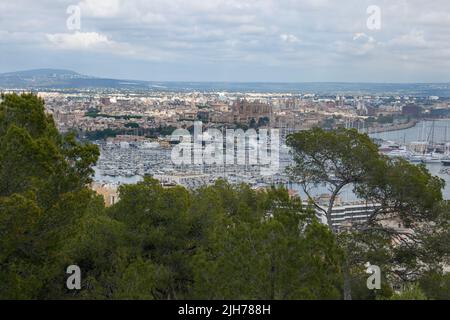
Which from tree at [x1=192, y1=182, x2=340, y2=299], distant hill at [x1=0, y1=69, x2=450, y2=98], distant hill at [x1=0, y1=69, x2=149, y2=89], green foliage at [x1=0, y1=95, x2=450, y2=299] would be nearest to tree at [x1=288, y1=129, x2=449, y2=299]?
green foliage at [x1=0, y1=95, x2=450, y2=299]

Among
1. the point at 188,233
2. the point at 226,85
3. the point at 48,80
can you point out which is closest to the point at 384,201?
the point at 188,233

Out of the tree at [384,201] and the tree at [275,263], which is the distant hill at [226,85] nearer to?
the tree at [384,201]

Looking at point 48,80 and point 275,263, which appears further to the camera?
point 48,80

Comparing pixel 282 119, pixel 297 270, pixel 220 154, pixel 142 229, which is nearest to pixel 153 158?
pixel 220 154

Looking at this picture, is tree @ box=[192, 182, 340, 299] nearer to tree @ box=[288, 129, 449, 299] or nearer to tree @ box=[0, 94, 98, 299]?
tree @ box=[0, 94, 98, 299]

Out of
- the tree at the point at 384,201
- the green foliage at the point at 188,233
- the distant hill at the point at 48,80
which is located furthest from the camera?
the distant hill at the point at 48,80

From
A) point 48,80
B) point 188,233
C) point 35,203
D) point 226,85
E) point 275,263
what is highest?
point 48,80

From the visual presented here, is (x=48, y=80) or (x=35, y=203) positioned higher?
(x=48, y=80)

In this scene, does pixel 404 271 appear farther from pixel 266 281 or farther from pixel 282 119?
pixel 282 119

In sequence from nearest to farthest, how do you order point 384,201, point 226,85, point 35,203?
point 35,203
point 384,201
point 226,85

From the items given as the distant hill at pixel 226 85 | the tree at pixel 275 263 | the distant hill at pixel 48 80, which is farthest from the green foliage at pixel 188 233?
A: the distant hill at pixel 48 80

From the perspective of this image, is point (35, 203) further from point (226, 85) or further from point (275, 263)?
point (226, 85)

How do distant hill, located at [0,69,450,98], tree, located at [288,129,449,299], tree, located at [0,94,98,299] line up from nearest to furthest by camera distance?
tree, located at [0,94,98,299] < tree, located at [288,129,449,299] < distant hill, located at [0,69,450,98]
